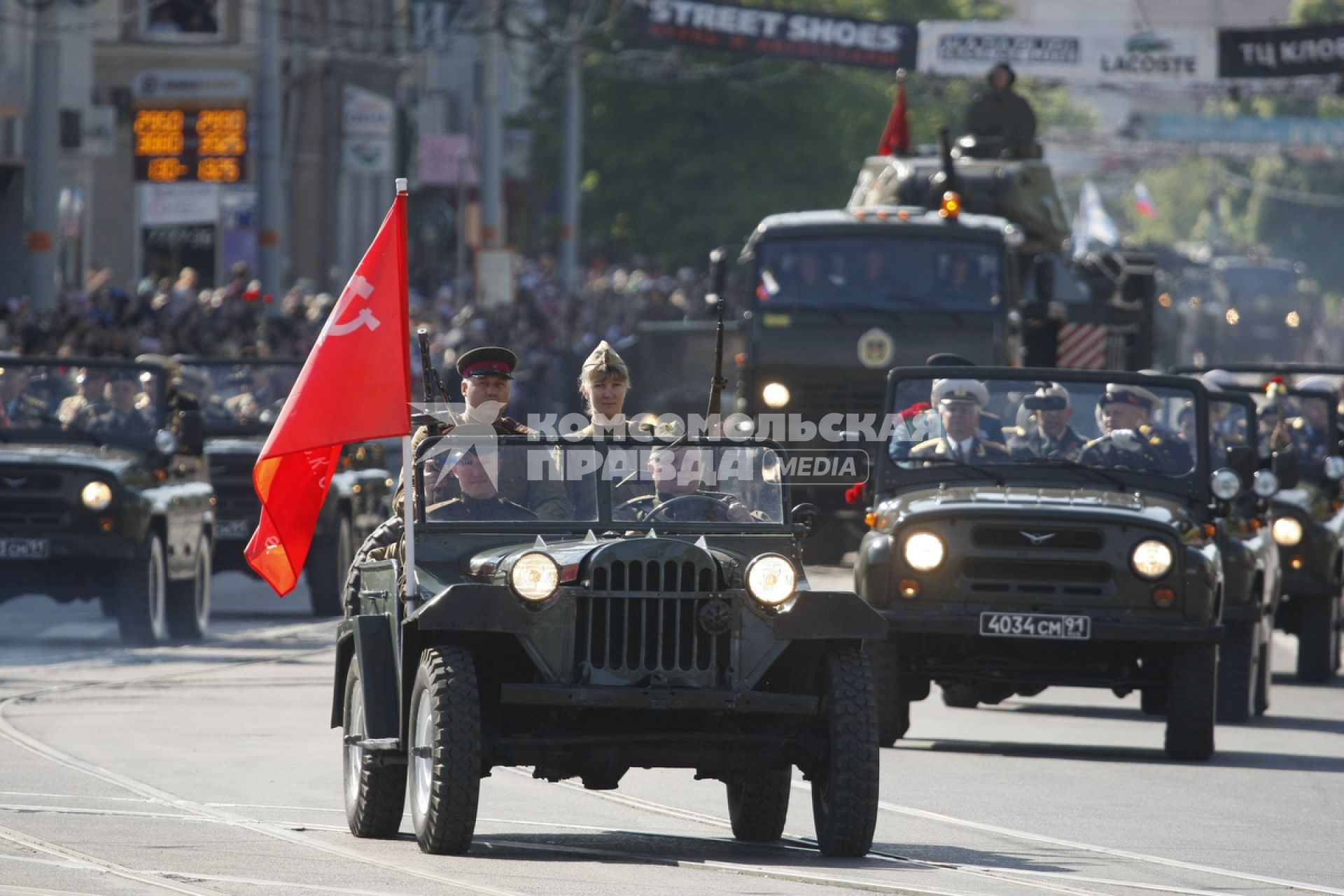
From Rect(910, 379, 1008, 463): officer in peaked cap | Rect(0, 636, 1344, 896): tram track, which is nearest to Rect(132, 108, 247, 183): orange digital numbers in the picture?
Rect(910, 379, 1008, 463): officer in peaked cap

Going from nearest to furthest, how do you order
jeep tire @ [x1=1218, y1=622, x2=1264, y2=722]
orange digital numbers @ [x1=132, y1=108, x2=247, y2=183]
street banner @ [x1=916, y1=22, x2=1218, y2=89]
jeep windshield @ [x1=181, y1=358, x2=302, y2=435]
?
jeep tire @ [x1=1218, y1=622, x2=1264, y2=722]
jeep windshield @ [x1=181, y1=358, x2=302, y2=435]
orange digital numbers @ [x1=132, y1=108, x2=247, y2=183]
street banner @ [x1=916, y1=22, x2=1218, y2=89]

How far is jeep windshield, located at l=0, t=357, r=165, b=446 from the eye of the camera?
17.8 m

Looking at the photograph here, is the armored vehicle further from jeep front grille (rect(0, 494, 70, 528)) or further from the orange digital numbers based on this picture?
the orange digital numbers

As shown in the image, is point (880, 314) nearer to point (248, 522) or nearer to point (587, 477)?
point (248, 522)

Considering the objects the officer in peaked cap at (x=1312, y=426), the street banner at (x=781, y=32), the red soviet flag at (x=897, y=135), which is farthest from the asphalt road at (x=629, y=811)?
the street banner at (x=781, y=32)

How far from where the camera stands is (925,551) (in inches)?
506

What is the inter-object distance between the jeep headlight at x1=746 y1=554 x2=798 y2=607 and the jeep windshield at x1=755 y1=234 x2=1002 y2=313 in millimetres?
12800

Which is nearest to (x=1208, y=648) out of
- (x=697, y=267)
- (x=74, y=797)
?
(x=74, y=797)

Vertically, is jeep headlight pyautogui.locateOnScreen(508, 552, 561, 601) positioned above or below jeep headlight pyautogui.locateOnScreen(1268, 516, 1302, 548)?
above

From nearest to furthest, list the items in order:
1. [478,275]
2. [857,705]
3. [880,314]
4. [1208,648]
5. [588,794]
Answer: [857,705], [588,794], [1208,648], [880,314], [478,275]

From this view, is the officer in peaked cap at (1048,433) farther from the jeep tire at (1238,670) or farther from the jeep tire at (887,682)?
the jeep tire at (1238,670)

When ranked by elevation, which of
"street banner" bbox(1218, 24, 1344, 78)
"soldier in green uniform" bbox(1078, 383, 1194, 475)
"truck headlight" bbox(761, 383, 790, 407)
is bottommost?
"truck headlight" bbox(761, 383, 790, 407)

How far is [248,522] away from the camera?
20.2 m

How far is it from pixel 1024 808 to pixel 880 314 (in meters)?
10.9
